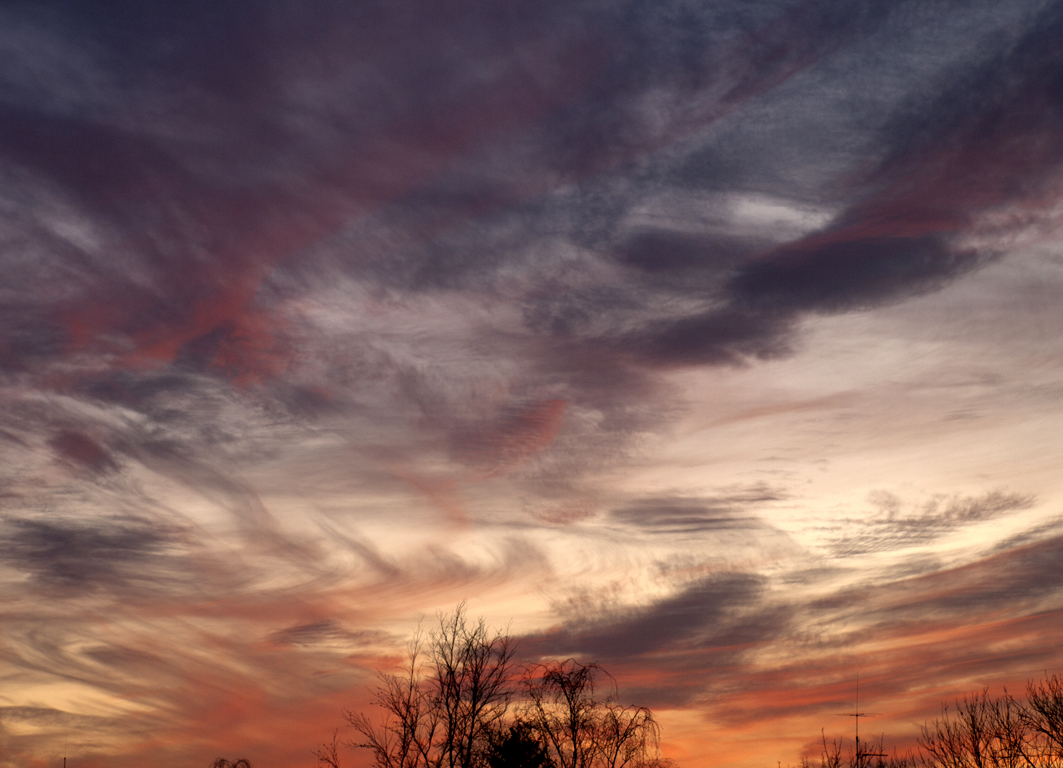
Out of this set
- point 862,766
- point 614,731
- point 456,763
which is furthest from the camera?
point 862,766

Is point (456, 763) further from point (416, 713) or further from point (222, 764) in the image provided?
point (222, 764)

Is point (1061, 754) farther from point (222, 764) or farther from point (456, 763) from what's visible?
point (222, 764)

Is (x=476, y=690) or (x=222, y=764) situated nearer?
(x=476, y=690)

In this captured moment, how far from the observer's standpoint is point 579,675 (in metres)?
44.9

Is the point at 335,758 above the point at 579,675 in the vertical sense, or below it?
below

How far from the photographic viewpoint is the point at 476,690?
145 ft

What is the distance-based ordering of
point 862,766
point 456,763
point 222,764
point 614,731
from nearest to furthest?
point 456,763 < point 614,731 < point 862,766 < point 222,764

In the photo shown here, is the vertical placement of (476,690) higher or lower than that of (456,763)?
higher

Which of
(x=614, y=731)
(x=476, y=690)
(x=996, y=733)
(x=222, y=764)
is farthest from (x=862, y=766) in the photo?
(x=222, y=764)

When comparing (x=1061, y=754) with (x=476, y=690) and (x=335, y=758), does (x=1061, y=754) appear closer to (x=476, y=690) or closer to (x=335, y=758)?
(x=476, y=690)

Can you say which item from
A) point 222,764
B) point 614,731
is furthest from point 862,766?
point 222,764

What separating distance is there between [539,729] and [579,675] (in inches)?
201

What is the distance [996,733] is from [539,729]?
921 inches

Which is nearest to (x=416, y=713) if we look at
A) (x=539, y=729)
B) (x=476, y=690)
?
(x=476, y=690)
